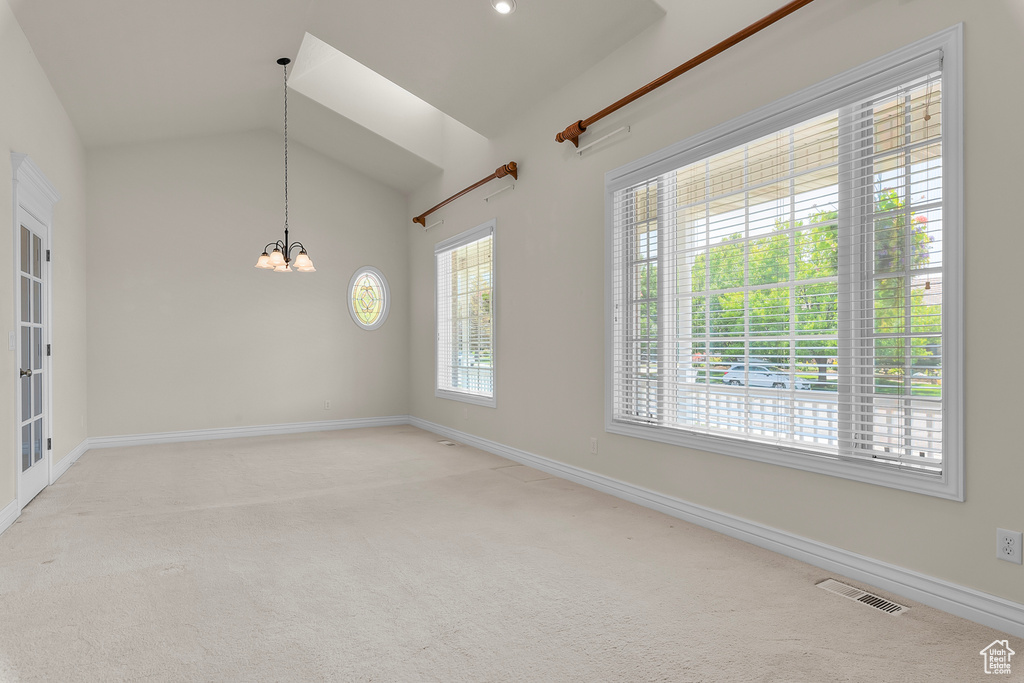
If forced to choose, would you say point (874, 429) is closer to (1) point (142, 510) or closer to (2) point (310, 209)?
(1) point (142, 510)

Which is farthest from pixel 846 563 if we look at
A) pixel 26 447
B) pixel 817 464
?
pixel 26 447

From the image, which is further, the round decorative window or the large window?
the round decorative window

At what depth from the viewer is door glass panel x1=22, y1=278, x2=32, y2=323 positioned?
160 inches

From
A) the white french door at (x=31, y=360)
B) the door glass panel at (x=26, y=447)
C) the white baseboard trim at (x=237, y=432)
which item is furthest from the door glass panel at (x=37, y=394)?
the white baseboard trim at (x=237, y=432)

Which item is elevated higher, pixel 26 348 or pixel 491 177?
pixel 491 177

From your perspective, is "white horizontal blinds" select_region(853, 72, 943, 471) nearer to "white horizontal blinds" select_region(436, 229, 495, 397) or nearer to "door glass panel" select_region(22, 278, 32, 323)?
"white horizontal blinds" select_region(436, 229, 495, 397)

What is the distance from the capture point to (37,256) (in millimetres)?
4398

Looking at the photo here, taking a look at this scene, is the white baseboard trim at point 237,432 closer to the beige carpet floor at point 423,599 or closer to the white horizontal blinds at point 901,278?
the beige carpet floor at point 423,599

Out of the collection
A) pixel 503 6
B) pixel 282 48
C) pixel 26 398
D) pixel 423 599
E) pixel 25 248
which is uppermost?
pixel 282 48

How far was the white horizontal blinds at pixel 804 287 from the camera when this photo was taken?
248cm

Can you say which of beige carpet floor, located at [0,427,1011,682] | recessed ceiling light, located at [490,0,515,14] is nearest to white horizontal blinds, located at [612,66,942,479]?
beige carpet floor, located at [0,427,1011,682]

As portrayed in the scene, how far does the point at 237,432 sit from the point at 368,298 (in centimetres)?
223
